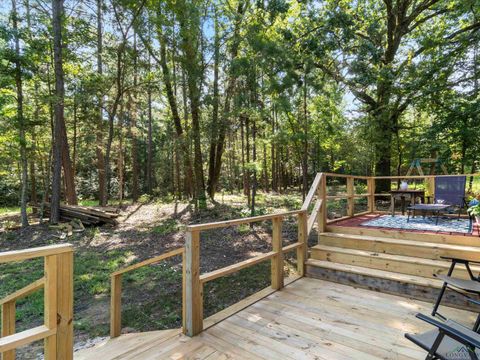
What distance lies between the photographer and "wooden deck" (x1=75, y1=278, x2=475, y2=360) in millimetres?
2201

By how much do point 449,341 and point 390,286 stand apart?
185 cm

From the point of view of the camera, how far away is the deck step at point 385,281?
3063 mm

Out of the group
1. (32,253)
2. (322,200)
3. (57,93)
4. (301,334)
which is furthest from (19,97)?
(301,334)

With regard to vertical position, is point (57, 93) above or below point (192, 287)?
above

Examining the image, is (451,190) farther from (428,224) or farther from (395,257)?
(395,257)

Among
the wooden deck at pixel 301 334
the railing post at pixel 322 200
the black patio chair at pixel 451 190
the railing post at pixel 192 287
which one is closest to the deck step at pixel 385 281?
the wooden deck at pixel 301 334

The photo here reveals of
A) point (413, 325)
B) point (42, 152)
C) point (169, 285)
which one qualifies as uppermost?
point (42, 152)

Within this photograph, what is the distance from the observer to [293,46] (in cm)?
755

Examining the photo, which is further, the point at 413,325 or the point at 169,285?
the point at 169,285

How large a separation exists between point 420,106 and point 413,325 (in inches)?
329

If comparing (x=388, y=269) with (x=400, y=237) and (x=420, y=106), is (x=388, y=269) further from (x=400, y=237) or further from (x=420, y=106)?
(x=420, y=106)

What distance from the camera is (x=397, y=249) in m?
3.85

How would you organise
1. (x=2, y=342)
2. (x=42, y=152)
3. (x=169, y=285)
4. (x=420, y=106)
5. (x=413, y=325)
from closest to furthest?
(x=2, y=342) → (x=413, y=325) → (x=169, y=285) → (x=420, y=106) → (x=42, y=152)

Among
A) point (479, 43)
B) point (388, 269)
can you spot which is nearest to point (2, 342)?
point (388, 269)
